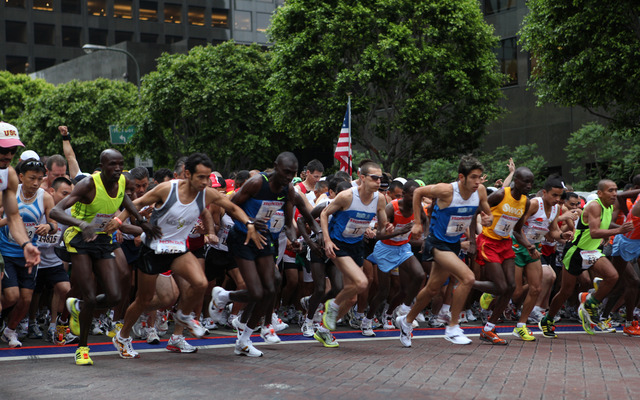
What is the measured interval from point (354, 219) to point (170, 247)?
2360mm

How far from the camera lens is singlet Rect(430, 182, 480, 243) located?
933 cm

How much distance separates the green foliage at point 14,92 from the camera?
5631 cm

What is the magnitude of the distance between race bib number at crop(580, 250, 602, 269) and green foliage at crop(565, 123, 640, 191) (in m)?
18.7

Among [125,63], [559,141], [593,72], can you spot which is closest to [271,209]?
[593,72]

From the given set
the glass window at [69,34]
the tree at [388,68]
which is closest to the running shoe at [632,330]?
the tree at [388,68]

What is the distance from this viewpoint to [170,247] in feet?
26.9

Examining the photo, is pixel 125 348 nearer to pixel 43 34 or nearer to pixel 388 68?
pixel 388 68

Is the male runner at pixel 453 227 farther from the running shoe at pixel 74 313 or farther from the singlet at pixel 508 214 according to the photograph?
the running shoe at pixel 74 313

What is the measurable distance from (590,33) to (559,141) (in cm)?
1480

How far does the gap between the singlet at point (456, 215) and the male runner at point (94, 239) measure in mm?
3378

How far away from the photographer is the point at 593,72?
69.5 ft

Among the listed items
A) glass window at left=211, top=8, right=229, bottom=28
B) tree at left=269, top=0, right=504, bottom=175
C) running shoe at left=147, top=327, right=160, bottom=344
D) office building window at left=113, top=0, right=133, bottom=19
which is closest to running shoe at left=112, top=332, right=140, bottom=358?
running shoe at left=147, top=327, right=160, bottom=344

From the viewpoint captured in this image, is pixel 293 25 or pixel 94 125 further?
pixel 94 125

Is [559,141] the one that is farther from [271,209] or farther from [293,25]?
[271,209]
